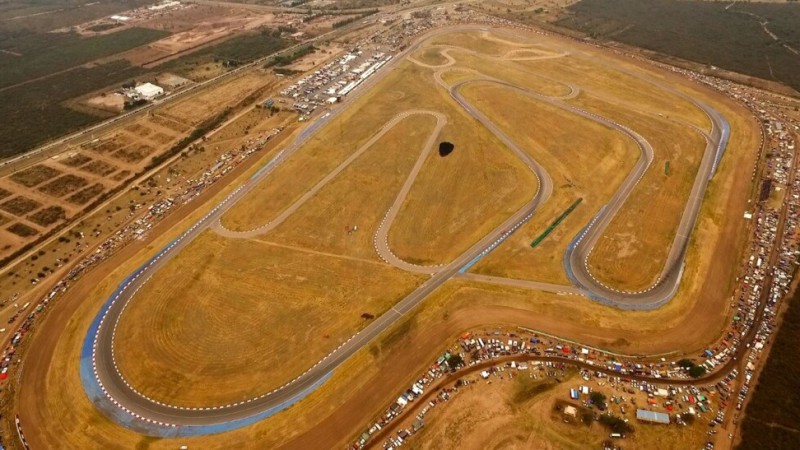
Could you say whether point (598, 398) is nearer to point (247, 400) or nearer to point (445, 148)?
point (247, 400)

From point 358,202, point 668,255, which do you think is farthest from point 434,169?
point 668,255

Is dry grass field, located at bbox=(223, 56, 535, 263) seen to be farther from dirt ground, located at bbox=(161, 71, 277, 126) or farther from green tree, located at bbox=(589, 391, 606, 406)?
dirt ground, located at bbox=(161, 71, 277, 126)

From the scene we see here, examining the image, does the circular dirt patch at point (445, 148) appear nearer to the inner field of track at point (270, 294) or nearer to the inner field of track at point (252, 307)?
the inner field of track at point (270, 294)

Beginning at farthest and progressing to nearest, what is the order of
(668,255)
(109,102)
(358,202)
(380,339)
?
(109,102) → (358,202) → (668,255) → (380,339)

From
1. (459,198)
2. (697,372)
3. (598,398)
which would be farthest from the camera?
(459,198)

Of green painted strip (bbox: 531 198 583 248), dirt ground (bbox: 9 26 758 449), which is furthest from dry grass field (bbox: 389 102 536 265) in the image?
dirt ground (bbox: 9 26 758 449)

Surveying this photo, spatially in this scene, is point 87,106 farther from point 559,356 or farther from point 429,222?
point 559,356

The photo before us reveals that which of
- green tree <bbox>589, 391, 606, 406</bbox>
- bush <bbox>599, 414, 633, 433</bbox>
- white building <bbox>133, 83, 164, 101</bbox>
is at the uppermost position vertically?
white building <bbox>133, 83, 164, 101</bbox>
